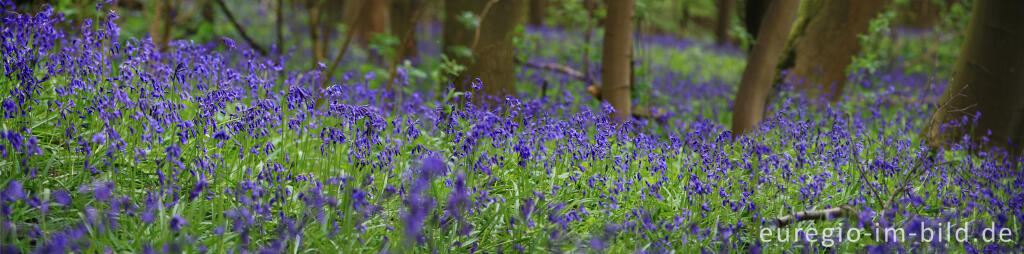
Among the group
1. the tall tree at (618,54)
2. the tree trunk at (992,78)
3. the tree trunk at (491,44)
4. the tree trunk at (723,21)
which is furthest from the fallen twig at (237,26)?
the tree trunk at (723,21)

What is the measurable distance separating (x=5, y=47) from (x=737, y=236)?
3405mm

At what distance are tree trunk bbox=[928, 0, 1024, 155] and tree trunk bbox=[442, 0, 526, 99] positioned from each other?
3321mm

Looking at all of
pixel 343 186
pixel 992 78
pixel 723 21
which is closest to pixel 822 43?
pixel 992 78

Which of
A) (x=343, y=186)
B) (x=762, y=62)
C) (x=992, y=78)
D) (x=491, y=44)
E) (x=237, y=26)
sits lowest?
(x=343, y=186)

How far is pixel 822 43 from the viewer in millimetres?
7477

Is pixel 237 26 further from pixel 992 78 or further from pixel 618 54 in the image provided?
pixel 992 78

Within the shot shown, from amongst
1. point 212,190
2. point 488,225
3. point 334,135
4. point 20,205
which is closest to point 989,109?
point 488,225

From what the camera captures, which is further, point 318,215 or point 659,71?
point 659,71

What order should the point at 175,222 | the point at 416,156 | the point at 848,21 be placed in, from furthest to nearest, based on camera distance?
the point at 848,21
the point at 416,156
the point at 175,222

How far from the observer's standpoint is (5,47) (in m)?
3.24

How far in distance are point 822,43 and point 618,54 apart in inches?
118

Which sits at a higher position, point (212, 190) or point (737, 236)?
point (212, 190)

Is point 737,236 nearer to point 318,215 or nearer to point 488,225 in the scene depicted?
point 488,225

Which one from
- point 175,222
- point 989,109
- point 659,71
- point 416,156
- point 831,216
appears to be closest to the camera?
point 175,222
